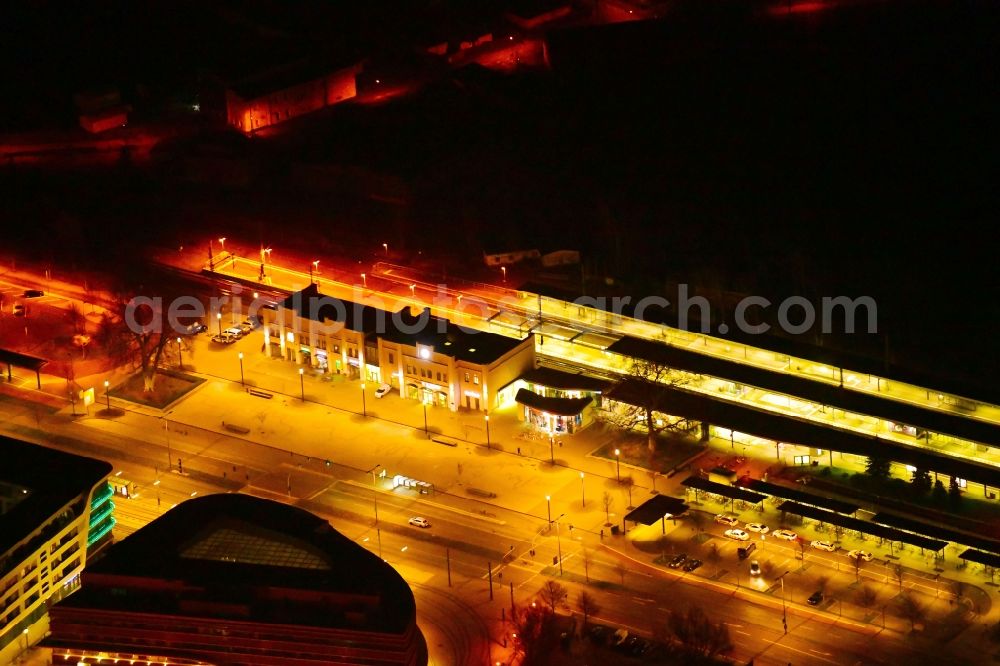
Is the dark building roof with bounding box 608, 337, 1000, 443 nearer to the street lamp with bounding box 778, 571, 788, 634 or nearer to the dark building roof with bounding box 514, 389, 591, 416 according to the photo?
the dark building roof with bounding box 514, 389, 591, 416

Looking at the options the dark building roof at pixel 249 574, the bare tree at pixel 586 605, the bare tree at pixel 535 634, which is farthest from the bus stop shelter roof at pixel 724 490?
the dark building roof at pixel 249 574

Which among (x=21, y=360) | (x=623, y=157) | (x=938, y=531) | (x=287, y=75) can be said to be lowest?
(x=938, y=531)

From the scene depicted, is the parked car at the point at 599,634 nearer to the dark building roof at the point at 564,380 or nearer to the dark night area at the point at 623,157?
the dark building roof at the point at 564,380

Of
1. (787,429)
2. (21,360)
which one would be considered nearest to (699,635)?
(787,429)

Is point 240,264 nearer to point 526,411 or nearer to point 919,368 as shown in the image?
point 526,411

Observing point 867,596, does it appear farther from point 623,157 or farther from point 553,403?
point 623,157
